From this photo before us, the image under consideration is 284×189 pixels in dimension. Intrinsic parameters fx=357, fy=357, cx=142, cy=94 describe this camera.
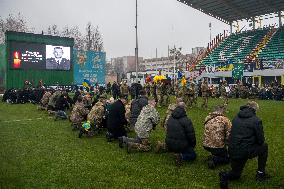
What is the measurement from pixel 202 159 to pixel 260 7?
132ft

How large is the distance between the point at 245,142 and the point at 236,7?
4124 centimetres

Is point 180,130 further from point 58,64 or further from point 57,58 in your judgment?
point 57,58

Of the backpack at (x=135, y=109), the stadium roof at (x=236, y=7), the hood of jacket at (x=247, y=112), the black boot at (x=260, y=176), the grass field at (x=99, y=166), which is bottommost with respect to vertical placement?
the grass field at (x=99, y=166)

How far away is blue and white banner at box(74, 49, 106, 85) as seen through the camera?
42719 millimetres

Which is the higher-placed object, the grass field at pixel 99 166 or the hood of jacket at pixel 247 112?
the hood of jacket at pixel 247 112

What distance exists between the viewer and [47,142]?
12.1 meters

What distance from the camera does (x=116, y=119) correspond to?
11.8 meters

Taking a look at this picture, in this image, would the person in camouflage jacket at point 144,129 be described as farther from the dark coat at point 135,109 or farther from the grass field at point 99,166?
the dark coat at point 135,109

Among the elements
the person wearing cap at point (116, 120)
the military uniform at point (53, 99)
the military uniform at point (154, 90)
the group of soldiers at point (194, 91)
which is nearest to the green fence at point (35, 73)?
the group of soldiers at point (194, 91)

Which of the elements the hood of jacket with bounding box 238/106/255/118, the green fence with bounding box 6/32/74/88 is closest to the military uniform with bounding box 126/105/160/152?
the hood of jacket with bounding box 238/106/255/118

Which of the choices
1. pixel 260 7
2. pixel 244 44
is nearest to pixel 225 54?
pixel 244 44

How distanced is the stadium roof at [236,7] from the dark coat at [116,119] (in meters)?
34.8

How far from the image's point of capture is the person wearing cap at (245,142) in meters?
7.21

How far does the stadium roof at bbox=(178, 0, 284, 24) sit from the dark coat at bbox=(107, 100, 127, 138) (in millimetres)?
34836
